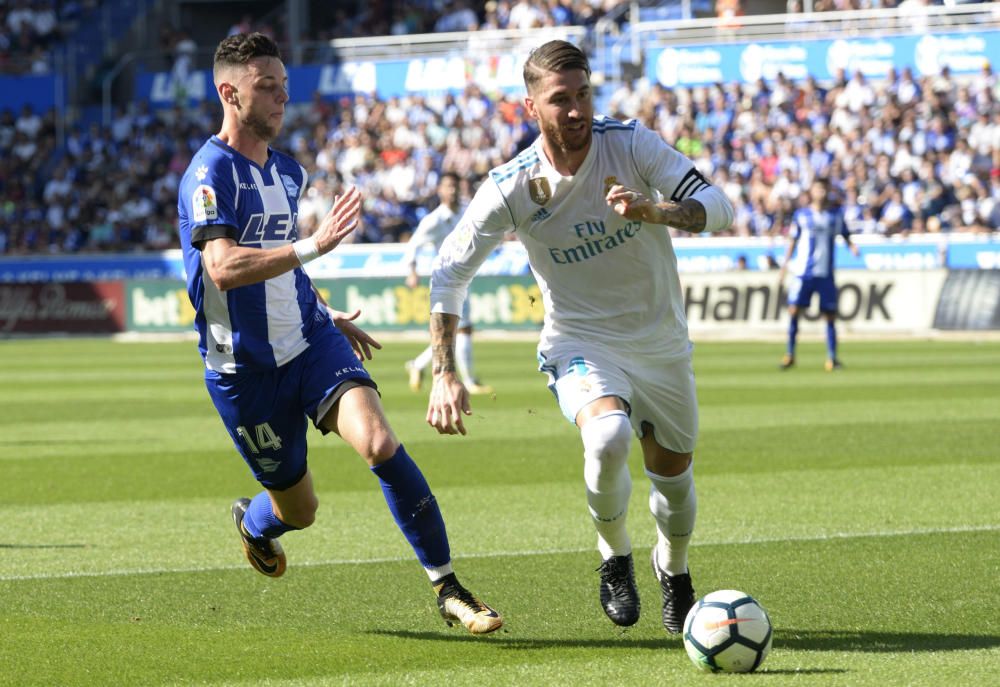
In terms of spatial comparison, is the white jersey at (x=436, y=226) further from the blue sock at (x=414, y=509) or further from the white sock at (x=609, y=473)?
the white sock at (x=609, y=473)

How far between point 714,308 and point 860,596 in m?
22.0

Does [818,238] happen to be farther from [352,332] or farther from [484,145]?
[352,332]

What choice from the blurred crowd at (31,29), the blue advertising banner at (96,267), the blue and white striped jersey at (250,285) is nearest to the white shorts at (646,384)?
the blue and white striped jersey at (250,285)

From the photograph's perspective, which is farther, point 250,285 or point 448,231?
point 448,231

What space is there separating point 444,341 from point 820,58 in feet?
93.8

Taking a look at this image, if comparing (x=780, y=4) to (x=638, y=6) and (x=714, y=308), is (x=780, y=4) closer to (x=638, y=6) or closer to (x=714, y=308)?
(x=638, y=6)

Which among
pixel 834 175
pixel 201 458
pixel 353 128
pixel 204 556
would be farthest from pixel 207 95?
pixel 204 556

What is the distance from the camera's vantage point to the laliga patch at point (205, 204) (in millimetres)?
6098

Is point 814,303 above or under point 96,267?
above

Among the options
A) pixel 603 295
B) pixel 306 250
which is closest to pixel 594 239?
pixel 603 295

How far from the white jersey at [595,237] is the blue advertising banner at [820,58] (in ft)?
90.0

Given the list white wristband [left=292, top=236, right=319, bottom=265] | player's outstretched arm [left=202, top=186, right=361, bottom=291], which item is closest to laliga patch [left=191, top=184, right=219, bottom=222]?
player's outstretched arm [left=202, top=186, right=361, bottom=291]

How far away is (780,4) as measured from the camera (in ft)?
126

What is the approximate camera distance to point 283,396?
6.38 m
